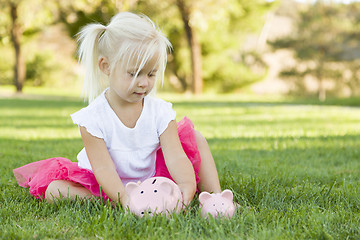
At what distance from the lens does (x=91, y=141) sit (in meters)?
2.39

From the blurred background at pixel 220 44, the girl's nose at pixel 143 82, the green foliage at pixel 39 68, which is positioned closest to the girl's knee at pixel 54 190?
the girl's nose at pixel 143 82

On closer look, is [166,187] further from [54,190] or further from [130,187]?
[54,190]

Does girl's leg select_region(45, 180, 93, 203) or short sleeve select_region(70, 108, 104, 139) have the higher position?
short sleeve select_region(70, 108, 104, 139)

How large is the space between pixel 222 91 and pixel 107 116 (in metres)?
Answer: 23.0

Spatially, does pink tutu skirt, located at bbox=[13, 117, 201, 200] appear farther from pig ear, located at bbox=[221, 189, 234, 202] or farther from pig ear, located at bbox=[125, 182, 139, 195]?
pig ear, located at bbox=[221, 189, 234, 202]

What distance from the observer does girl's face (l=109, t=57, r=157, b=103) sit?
2.29 metres

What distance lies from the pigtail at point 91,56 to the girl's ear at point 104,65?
0.07m

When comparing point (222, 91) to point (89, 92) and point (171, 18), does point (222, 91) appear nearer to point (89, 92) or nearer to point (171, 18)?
point (171, 18)

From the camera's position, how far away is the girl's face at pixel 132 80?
229 centimetres

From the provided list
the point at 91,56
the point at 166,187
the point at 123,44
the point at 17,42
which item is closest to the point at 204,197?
the point at 166,187

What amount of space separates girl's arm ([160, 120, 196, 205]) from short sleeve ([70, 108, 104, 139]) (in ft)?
1.19

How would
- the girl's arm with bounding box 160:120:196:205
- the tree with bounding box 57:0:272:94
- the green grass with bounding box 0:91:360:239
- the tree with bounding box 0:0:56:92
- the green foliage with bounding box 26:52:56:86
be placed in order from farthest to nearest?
the green foliage with bounding box 26:52:56:86, the tree with bounding box 57:0:272:94, the tree with bounding box 0:0:56:92, the girl's arm with bounding box 160:120:196:205, the green grass with bounding box 0:91:360:239

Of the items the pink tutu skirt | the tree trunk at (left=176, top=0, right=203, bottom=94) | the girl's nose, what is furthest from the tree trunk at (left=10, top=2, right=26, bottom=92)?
the girl's nose

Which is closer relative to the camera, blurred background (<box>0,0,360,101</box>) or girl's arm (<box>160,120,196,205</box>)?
girl's arm (<box>160,120,196,205</box>)
